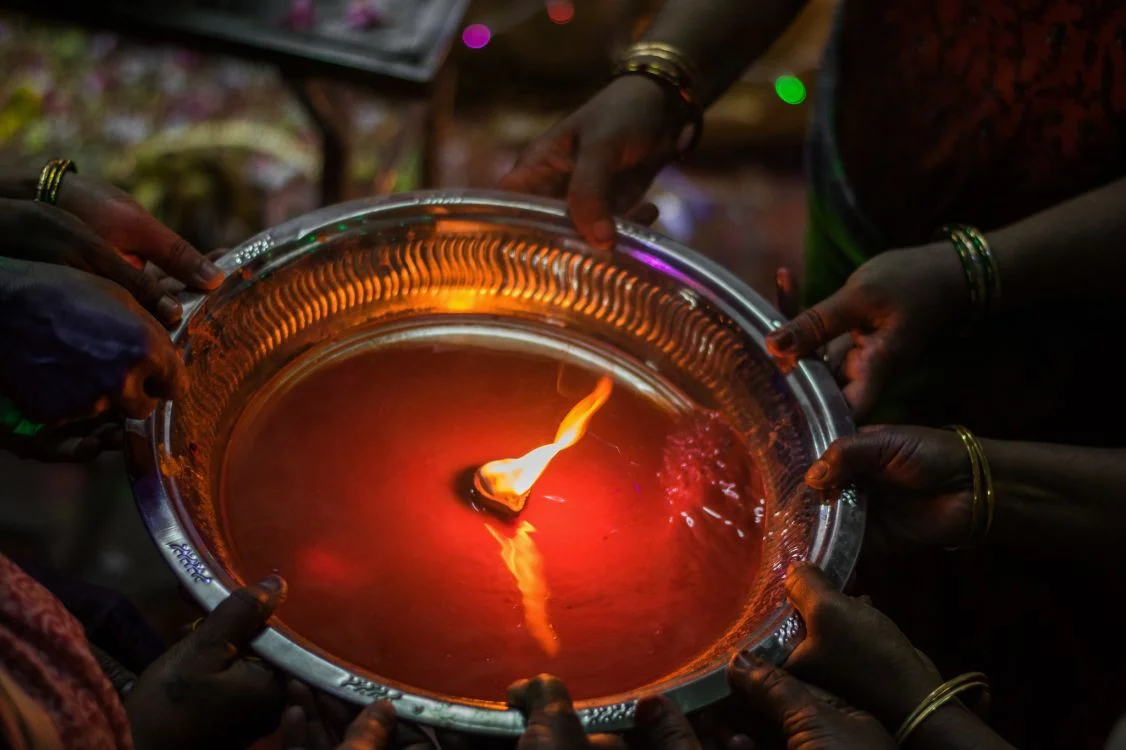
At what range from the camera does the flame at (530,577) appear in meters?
1.01

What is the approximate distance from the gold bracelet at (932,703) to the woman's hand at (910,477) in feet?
0.71

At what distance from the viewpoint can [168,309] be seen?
1.12 meters

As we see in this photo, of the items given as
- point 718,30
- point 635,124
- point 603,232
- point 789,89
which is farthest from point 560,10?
point 603,232

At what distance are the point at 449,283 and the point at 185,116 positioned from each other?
2.23 meters

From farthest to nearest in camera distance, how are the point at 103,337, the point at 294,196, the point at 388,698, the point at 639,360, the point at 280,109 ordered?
the point at 280,109, the point at 294,196, the point at 639,360, the point at 103,337, the point at 388,698

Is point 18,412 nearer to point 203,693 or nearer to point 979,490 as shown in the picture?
point 203,693

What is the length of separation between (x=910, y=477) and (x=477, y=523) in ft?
1.85

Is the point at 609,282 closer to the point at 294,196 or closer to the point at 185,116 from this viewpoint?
the point at 294,196

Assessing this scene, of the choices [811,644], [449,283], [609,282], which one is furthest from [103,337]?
[811,644]

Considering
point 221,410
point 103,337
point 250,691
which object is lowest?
point 250,691

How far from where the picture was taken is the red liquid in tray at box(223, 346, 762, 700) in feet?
3.23

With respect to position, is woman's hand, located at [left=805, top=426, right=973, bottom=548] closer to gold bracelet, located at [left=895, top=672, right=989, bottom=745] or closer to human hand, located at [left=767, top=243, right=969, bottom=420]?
human hand, located at [left=767, top=243, right=969, bottom=420]

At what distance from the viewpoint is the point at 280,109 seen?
130 inches

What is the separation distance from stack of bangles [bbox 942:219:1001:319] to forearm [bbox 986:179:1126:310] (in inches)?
0.4
